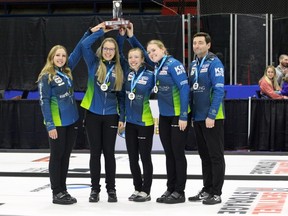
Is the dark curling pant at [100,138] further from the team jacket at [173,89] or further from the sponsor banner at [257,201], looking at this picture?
the sponsor banner at [257,201]

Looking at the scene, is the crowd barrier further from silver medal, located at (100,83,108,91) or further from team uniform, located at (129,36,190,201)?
silver medal, located at (100,83,108,91)

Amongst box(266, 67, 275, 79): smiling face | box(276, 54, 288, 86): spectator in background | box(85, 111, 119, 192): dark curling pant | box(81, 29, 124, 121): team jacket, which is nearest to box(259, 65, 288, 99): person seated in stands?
box(266, 67, 275, 79): smiling face

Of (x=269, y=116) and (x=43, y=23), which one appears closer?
(x=269, y=116)

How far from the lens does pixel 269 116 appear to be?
1130cm

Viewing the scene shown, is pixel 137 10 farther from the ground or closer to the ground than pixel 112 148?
farther from the ground

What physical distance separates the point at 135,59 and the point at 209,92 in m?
0.79

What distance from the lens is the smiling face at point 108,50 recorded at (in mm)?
6297

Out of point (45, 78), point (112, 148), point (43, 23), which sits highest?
point (43, 23)

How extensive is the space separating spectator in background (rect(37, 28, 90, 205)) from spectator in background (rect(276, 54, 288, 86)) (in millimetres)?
6429

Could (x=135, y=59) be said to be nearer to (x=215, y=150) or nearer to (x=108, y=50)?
(x=108, y=50)

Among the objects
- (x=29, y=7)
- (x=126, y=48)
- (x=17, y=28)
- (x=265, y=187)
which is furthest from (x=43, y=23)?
(x=265, y=187)

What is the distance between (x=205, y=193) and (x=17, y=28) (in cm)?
821

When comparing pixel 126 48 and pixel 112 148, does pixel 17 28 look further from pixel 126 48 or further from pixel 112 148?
pixel 112 148

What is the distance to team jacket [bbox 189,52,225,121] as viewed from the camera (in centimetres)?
607
